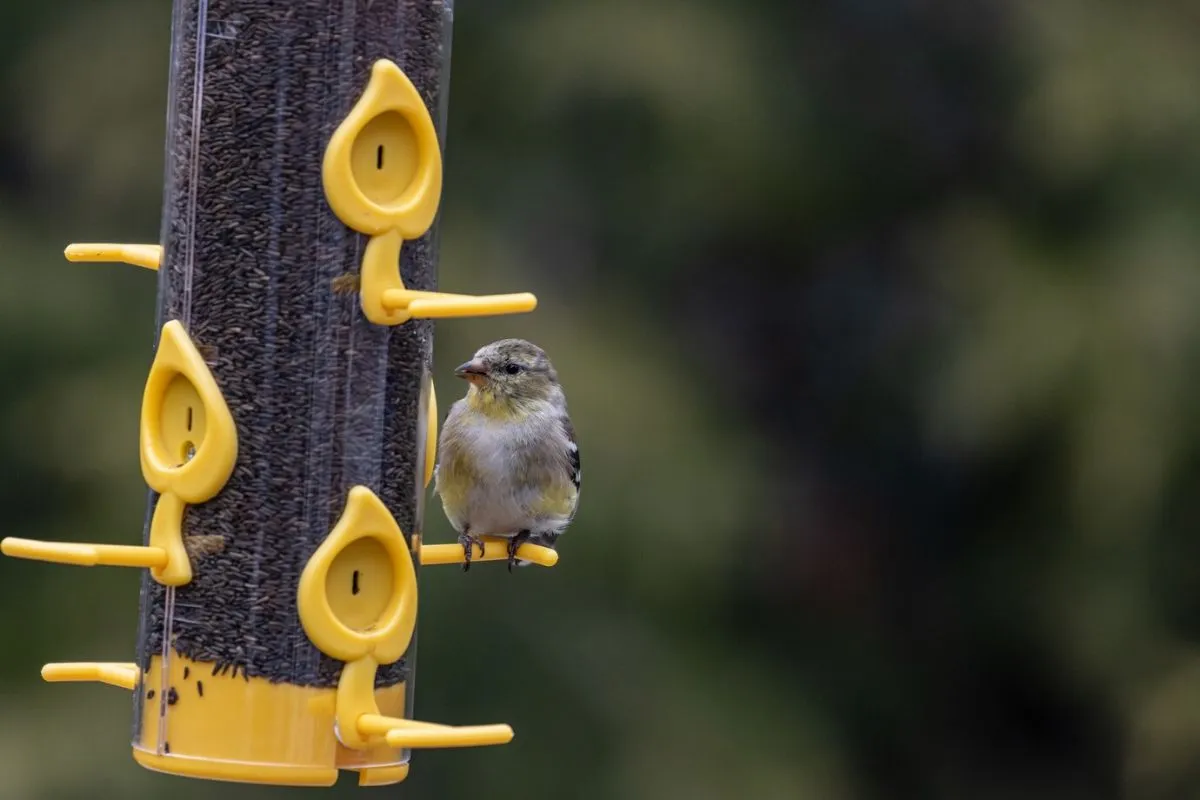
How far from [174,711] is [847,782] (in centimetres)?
471

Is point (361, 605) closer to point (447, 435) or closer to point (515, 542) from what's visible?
point (515, 542)

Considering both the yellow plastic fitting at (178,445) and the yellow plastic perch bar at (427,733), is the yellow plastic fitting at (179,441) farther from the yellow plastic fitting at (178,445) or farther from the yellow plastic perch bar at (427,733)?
the yellow plastic perch bar at (427,733)

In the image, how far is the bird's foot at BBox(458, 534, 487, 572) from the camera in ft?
14.1

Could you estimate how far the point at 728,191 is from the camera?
317 inches

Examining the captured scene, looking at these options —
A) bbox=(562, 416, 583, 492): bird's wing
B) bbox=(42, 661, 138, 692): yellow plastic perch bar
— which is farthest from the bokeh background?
bbox=(42, 661, 138, 692): yellow plastic perch bar

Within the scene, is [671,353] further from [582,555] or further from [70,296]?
[70,296]

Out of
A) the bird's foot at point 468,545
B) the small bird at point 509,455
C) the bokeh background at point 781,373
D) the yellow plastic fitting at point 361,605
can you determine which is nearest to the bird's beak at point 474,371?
the small bird at point 509,455

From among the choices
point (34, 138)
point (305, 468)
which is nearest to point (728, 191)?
point (34, 138)

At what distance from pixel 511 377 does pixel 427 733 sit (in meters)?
1.49

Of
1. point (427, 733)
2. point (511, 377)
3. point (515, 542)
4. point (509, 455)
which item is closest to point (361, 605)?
point (427, 733)

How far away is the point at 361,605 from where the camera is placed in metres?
3.74

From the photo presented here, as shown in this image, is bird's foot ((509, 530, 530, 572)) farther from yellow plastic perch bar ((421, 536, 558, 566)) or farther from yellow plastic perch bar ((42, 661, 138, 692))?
yellow plastic perch bar ((42, 661, 138, 692))

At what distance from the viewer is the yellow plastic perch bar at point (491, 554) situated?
4.18 metres

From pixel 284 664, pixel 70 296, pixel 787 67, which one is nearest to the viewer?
pixel 284 664
